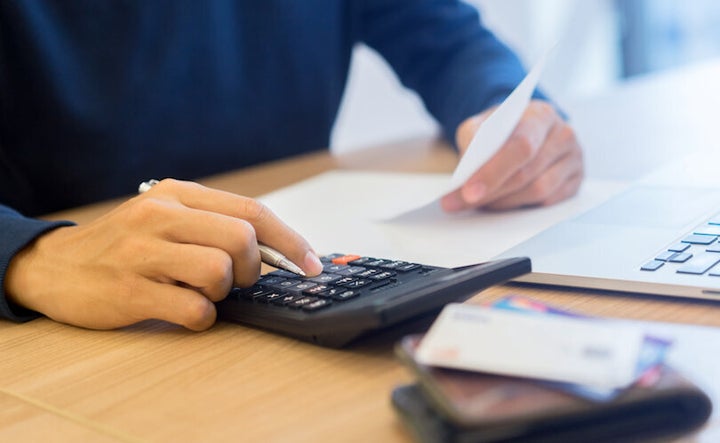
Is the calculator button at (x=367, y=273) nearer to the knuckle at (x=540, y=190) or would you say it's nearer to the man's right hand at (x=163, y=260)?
the man's right hand at (x=163, y=260)

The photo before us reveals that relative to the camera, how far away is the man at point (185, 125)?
25.8 inches

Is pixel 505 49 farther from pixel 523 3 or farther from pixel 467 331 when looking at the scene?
pixel 523 3

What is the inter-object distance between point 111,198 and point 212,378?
75 centimetres

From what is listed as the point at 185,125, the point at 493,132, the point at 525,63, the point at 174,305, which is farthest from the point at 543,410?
the point at 525,63

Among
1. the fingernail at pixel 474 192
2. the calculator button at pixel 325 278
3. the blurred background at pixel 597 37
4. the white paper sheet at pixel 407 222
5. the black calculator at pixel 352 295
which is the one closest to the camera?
the black calculator at pixel 352 295

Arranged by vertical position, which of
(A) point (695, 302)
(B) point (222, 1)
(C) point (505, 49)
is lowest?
(A) point (695, 302)

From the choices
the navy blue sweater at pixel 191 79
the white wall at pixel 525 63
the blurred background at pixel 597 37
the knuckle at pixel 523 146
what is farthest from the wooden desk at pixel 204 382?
the blurred background at pixel 597 37

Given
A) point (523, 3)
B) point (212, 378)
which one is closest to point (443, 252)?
point (212, 378)

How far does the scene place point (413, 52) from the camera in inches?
59.0

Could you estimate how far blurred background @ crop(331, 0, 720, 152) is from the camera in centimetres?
345

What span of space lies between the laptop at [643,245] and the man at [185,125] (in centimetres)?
11

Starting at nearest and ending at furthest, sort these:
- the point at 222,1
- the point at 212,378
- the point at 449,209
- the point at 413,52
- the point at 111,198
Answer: the point at 212,378
the point at 449,209
the point at 111,198
the point at 222,1
the point at 413,52

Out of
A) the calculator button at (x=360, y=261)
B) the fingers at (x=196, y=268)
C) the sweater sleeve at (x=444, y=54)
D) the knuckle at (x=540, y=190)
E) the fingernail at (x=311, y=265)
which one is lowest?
the knuckle at (x=540, y=190)

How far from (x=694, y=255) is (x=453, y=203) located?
0.30 m
